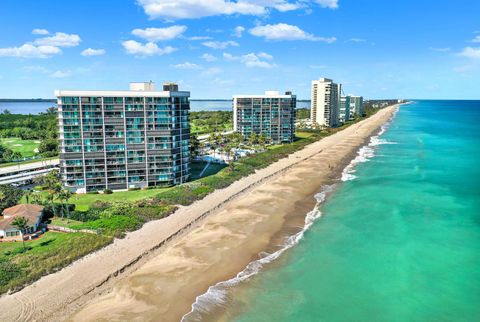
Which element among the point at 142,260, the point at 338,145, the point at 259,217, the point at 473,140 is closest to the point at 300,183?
the point at 259,217

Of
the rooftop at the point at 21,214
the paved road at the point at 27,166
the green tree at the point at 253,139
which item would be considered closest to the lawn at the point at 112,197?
the rooftop at the point at 21,214

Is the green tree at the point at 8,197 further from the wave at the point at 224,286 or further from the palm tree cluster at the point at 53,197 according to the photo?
the wave at the point at 224,286

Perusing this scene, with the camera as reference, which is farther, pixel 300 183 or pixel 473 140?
pixel 473 140

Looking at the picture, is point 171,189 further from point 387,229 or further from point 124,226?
point 387,229

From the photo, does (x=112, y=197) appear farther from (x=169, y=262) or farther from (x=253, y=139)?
(x=253, y=139)

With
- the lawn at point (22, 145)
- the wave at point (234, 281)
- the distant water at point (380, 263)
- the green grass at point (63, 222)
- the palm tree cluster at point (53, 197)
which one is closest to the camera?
the wave at point (234, 281)

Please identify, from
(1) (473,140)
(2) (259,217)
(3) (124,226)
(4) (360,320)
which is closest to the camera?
(4) (360,320)
